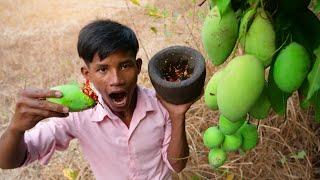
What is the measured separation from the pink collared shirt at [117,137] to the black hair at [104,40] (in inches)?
7.3

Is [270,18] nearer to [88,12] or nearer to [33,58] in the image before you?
[33,58]

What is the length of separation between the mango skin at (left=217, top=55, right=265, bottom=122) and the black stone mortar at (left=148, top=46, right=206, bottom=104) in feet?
1.41

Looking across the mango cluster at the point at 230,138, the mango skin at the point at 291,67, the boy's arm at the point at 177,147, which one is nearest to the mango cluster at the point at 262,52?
the mango skin at the point at 291,67

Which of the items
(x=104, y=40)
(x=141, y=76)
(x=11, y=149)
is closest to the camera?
(x=11, y=149)

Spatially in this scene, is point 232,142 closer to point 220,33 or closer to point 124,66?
point 220,33

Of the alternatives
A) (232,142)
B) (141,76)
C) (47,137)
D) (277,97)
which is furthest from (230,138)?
(141,76)

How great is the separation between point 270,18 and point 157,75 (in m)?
0.53

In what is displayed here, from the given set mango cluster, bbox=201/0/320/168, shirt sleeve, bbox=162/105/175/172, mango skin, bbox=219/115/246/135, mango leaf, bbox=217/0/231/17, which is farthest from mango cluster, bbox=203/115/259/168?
shirt sleeve, bbox=162/105/175/172

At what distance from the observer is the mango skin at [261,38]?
2.16ft

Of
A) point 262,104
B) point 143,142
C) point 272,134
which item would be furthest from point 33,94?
point 272,134

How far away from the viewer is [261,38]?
0.66 meters

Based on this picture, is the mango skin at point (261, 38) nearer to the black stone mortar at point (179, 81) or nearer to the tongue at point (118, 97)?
the black stone mortar at point (179, 81)

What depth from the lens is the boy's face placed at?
1363 mm

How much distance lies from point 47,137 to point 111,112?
0.68 ft
